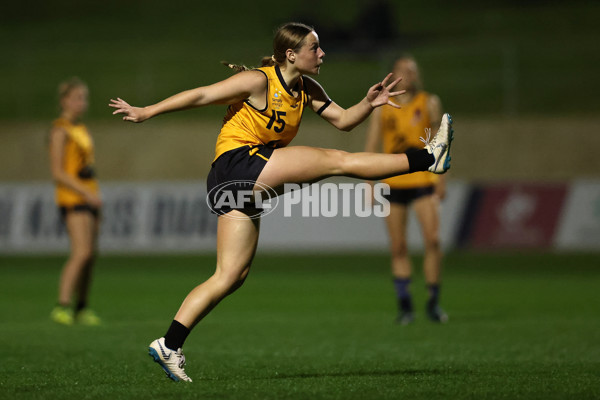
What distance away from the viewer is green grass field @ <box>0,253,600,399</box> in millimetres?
5977

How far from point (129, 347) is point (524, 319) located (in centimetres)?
414

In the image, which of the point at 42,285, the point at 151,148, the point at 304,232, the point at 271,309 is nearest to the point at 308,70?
the point at 271,309

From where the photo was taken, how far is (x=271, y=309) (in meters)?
11.7

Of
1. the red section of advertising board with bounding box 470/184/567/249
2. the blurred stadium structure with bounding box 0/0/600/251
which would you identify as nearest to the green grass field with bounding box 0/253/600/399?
the red section of advertising board with bounding box 470/184/567/249

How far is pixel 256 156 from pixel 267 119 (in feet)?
0.91

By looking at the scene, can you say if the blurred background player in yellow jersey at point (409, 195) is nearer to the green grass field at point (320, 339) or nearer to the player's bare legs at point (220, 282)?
the green grass field at point (320, 339)

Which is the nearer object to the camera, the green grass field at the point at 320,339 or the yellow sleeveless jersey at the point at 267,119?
the green grass field at the point at 320,339

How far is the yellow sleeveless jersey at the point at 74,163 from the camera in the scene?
33.9ft

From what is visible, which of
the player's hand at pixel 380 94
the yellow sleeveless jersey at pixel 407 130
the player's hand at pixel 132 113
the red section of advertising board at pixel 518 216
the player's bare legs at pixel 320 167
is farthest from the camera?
the red section of advertising board at pixel 518 216

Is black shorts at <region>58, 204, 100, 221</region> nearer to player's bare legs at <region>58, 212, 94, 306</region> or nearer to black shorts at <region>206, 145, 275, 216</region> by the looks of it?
player's bare legs at <region>58, 212, 94, 306</region>

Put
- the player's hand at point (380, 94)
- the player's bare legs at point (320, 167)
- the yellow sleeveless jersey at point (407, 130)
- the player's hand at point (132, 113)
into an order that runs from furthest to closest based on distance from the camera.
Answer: the yellow sleeveless jersey at point (407, 130), the player's hand at point (380, 94), the player's bare legs at point (320, 167), the player's hand at point (132, 113)

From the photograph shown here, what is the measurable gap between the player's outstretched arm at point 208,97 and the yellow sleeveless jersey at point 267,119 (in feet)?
0.27

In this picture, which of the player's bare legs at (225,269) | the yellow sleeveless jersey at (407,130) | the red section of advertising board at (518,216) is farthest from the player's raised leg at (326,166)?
the red section of advertising board at (518,216)

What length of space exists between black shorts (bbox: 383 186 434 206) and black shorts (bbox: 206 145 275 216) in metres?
3.95
